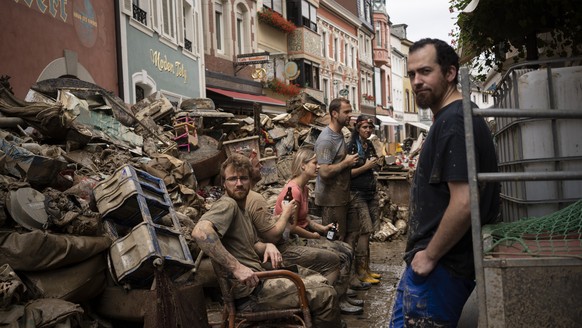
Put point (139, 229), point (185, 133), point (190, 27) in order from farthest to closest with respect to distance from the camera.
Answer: point (190, 27)
point (185, 133)
point (139, 229)

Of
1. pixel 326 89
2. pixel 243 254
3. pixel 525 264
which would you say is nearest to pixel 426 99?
pixel 525 264

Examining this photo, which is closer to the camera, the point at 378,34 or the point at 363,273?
the point at 363,273

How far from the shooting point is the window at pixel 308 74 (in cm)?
3084

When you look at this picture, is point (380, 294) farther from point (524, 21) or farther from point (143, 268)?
point (524, 21)

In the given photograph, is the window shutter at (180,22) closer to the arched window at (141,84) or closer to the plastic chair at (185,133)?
the arched window at (141,84)

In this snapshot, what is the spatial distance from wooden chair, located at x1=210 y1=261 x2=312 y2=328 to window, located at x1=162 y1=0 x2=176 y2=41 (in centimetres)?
1343

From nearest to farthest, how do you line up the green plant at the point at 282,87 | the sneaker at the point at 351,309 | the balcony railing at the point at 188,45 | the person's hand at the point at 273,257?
the person's hand at the point at 273,257
the sneaker at the point at 351,309
the balcony railing at the point at 188,45
the green plant at the point at 282,87

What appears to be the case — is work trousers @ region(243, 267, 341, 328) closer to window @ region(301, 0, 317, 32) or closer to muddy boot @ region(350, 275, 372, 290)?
muddy boot @ region(350, 275, 372, 290)

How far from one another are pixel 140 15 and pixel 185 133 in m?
5.77

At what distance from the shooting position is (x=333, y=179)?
259 inches

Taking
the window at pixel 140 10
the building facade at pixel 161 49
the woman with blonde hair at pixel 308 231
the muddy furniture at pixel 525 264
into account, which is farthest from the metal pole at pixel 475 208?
the window at pixel 140 10

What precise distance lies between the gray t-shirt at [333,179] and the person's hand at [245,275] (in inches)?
111

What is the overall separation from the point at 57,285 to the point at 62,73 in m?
6.87

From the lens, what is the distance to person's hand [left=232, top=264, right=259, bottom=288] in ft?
12.5
